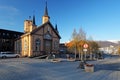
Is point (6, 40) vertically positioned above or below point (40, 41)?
above

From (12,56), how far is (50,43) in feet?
37.3

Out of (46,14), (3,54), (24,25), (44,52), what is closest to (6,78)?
(3,54)

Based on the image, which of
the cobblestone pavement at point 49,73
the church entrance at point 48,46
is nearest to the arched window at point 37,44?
the church entrance at point 48,46

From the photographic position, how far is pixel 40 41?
50.2 meters

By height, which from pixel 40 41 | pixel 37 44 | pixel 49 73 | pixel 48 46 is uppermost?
pixel 40 41

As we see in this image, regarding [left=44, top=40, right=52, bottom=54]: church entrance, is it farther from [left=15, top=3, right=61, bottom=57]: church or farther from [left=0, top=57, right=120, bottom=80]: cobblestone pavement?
[left=0, top=57, right=120, bottom=80]: cobblestone pavement

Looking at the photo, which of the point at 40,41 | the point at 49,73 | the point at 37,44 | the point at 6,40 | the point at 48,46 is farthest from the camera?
the point at 6,40

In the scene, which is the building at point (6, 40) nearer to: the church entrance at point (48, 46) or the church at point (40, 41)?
the church at point (40, 41)

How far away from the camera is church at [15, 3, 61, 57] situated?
48.2 m

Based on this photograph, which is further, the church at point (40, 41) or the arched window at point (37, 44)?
the arched window at point (37, 44)

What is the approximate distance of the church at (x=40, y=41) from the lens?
48219mm

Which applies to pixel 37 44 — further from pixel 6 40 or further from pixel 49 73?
pixel 49 73

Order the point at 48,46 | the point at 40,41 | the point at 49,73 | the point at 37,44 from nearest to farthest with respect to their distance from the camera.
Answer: the point at 49,73
the point at 37,44
the point at 40,41
the point at 48,46

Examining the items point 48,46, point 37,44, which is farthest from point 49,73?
point 48,46
